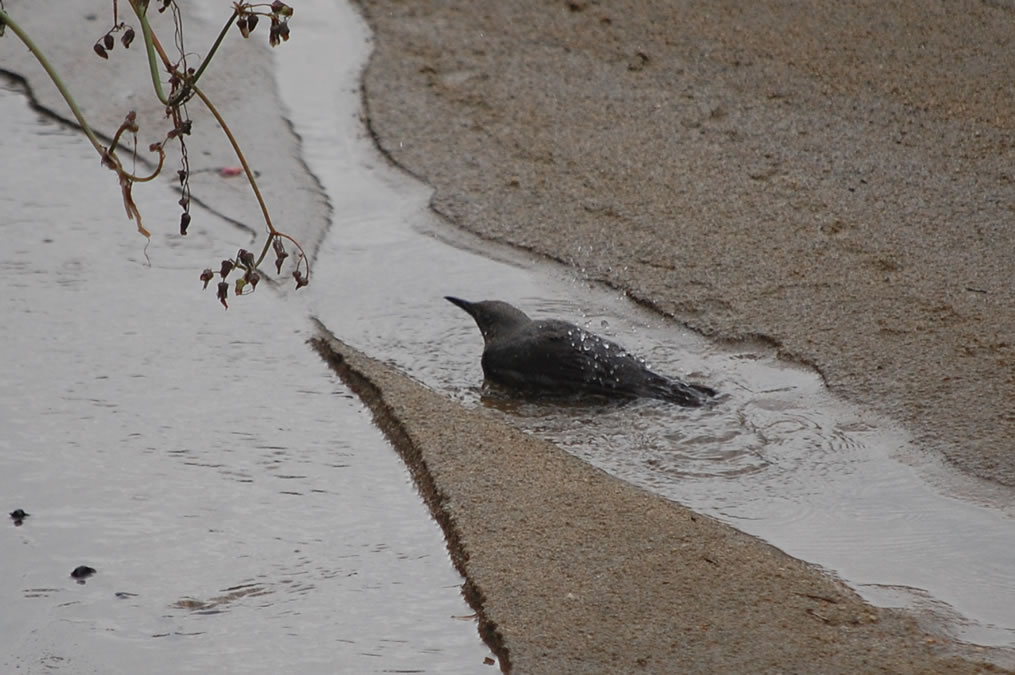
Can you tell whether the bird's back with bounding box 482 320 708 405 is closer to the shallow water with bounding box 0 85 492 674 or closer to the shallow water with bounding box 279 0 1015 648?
the shallow water with bounding box 279 0 1015 648

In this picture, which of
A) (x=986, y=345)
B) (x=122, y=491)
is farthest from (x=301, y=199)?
(x=986, y=345)

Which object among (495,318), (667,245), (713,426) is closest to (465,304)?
(495,318)

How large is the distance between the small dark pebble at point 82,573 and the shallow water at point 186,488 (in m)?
0.02

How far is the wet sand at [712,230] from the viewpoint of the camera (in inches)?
141

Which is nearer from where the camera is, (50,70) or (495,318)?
(50,70)

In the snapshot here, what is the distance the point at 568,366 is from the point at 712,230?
1.33 m

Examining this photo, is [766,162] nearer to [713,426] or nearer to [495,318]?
[495,318]

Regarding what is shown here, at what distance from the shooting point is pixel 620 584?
3650mm

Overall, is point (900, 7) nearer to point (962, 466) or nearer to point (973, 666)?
point (962, 466)

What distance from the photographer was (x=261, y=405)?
488 centimetres

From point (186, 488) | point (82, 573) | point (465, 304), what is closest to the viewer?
point (82, 573)

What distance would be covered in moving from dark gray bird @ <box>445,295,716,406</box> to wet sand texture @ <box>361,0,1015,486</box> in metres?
0.53

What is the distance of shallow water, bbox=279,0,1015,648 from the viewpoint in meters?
3.97

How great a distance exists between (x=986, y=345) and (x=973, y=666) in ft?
6.34
